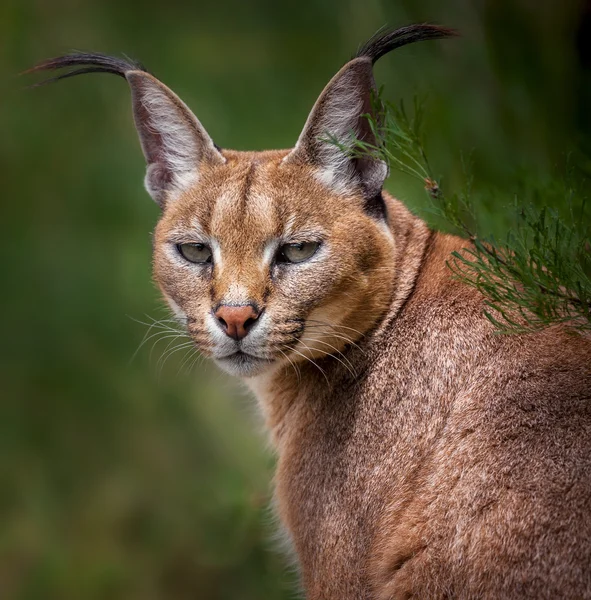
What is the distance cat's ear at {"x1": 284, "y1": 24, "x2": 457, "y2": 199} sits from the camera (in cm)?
390

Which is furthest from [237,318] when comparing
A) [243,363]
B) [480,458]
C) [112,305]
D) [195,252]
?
[112,305]

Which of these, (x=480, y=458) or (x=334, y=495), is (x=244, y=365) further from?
(x=480, y=458)

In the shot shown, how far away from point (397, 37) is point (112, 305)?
6.13 meters

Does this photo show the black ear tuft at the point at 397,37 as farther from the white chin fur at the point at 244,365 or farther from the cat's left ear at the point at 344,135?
the white chin fur at the point at 244,365

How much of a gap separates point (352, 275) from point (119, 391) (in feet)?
19.0

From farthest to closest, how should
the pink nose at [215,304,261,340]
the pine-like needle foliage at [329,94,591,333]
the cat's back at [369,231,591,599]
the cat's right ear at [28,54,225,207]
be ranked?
the cat's right ear at [28,54,225,207] → the pink nose at [215,304,261,340] → the pine-like needle foliage at [329,94,591,333] → the cat's back at [369,231,591,599]

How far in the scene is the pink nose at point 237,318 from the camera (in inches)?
148

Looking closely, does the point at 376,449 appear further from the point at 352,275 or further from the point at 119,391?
the point at 119,391

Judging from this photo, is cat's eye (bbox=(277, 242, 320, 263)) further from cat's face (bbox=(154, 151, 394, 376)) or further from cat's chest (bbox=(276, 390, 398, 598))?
cat's chest (bbox=(276, 390, 398, 598))

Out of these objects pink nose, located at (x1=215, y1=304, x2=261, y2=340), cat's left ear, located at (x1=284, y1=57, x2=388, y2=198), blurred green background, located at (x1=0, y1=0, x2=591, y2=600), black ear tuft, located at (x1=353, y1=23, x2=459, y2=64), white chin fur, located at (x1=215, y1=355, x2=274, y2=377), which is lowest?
blurred green background, located at (x1=0, y1=0, x2=591, y2=600)

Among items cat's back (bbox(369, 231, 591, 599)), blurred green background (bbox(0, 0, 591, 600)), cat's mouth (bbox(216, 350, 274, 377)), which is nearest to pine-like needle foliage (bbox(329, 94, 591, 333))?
cat's back (bbox(369, 231, 591, 599))

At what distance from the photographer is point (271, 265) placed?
3.93 meters

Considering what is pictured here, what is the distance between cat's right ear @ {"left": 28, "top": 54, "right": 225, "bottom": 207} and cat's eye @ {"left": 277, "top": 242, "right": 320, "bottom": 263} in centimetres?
65

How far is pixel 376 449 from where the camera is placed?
155 inches
